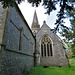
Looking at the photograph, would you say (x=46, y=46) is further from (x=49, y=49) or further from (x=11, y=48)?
(x=11, y=48)

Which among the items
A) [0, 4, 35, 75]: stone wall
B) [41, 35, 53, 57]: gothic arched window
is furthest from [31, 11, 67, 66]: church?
[0, 4, 35, 75]: stone wall

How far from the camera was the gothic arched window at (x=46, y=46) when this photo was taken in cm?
1349

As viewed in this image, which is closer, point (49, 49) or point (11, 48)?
point (11, 48)

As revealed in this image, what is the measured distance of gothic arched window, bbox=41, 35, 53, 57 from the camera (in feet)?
44.3

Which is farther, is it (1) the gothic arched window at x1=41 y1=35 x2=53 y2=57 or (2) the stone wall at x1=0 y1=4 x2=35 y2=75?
(1) the gothic arched window at x1=41 y1=35 x2=53 y2=57

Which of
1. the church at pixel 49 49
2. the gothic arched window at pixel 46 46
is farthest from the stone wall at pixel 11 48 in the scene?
the gothic arched window at pixel 46 46

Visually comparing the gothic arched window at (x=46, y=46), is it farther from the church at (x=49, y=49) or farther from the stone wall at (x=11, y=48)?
the stone wall at (x=11, y=48)

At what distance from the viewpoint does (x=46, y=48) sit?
13922mm

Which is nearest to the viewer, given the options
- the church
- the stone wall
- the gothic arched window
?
the stone wall

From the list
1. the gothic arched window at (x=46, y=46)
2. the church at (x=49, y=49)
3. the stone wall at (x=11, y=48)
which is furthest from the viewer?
the gothic arched window at (x=46, y=46)

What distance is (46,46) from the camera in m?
14.0

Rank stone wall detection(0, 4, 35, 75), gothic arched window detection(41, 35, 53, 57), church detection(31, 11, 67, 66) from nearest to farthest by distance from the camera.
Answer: stone wall detection(0, 4, 35, 75) → church detection(31, 11, 67, 66) → gothic arched window detection(41, 35, 53, 57)

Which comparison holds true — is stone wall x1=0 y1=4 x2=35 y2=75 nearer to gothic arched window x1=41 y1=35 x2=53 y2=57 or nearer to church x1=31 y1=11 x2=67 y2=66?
church x1=31 y1=11 x2=67 y2=66

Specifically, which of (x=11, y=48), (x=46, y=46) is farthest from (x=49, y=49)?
(x=11, y=48)
